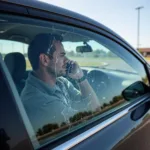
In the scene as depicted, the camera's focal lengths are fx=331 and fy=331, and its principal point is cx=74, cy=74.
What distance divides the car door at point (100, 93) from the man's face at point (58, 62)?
59 millimetres

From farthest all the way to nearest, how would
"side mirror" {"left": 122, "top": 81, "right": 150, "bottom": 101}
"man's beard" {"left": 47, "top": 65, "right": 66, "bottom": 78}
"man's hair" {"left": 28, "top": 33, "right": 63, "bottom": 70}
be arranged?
"side mirror" {"left": 122, "top": 81, "right": 150, "bottom": 101} < "man's beard" {"left": 47, "top": 65, "right": 66, "bottom": 78} < "man's hair" {"left": 28, "top": 33, "right": 63, "bottom": 70}

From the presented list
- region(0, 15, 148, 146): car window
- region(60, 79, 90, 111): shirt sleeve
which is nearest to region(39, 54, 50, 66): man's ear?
region(0, 15, 148, 146): car window

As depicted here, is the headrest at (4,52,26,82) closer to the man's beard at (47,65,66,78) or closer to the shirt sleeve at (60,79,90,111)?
the man's beard at (47,65,66,78)

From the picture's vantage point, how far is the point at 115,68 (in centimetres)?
286

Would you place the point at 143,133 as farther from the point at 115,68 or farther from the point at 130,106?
the point at 115,68

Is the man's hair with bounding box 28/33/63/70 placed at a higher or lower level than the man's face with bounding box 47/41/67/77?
higher

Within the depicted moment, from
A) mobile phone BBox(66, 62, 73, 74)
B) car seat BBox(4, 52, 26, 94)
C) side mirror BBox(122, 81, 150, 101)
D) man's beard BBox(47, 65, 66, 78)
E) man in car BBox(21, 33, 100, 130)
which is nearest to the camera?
car seat BBox(4, 52, 26, 94)

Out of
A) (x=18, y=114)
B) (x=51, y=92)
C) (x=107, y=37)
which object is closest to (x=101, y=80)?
(x=107, y=37)

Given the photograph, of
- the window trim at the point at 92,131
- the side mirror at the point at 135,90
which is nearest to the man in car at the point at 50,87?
the window trim at the point at 92,131

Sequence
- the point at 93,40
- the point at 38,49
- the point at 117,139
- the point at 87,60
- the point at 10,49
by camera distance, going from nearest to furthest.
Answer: the point at 10,49
the point at 38,49
the point at 117,139
the point at 93,40
the point at 87,60

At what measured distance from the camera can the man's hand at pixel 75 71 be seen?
82.5 inches

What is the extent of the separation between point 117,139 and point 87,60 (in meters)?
0.71

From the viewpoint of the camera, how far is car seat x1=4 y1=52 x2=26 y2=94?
5.03ft

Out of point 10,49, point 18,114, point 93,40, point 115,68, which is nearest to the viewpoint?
point 18,114
